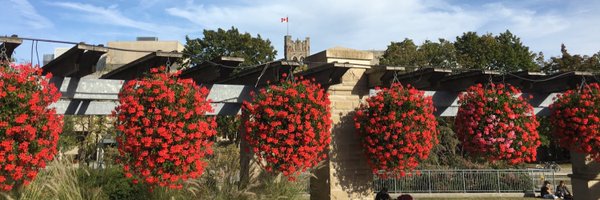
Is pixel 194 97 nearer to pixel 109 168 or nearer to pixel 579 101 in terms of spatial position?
pixel 109 168

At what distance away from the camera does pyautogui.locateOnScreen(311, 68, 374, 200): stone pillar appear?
715cm

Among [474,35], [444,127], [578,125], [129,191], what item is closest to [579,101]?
[578,125]

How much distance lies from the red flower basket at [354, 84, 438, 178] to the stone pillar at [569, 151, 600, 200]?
15.7ft

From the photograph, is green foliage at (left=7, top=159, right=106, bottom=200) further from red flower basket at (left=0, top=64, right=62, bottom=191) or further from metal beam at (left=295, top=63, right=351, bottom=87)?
metal beam at (left=295, top=63, right=351, bottom=87)

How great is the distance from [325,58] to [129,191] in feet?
12.3

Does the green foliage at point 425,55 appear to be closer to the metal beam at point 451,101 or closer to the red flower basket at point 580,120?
the metal beam at point 451,101

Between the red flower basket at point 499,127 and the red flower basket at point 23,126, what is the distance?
570cm

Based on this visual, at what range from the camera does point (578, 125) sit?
750cm

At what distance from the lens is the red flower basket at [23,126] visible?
413 centimetres

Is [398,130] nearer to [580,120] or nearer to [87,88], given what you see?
[580,120]

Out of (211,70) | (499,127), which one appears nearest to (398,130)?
(499,127)

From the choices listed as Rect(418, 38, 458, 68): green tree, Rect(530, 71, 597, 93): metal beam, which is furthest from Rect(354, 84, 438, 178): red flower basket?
Rect(418, 38, 458, 68): green tree

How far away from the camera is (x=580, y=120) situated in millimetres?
7445

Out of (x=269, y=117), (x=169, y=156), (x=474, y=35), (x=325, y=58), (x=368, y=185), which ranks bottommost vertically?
(x=368, y=185)
